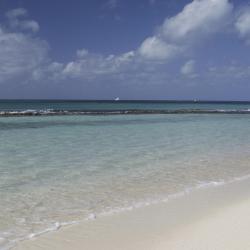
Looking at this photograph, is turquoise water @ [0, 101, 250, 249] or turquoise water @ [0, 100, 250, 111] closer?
turquoise water @ [0, 101, 250, 249]

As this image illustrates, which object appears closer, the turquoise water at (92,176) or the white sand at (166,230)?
the white sand at (166,230)

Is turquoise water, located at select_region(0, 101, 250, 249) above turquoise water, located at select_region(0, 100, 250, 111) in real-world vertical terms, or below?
below

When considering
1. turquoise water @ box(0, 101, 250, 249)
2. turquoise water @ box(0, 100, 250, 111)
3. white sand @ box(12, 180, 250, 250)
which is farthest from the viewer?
turquoise water @ box(0, 100, 250, 111)

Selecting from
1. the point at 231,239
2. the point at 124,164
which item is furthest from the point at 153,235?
the point at 124,164

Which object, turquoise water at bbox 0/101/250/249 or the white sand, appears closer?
the white sand

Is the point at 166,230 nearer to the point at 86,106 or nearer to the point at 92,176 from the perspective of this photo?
the point at 92,176

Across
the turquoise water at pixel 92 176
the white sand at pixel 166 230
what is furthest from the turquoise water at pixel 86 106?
the white sand at pixel 166 230

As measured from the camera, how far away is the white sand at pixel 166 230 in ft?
13.6

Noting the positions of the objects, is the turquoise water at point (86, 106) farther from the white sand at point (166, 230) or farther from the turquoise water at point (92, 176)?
the white sand at point (166, 230)

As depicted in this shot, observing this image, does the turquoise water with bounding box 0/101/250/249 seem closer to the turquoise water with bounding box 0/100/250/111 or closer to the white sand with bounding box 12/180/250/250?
the white sand with bounding box 12/180/250/250

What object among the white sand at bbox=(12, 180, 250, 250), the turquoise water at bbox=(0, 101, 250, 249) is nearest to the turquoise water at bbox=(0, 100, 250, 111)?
the turquoise water at bbox=(0, 101, 250, 249)

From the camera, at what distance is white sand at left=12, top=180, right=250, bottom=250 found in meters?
4.15

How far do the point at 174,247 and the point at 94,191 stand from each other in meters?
2.87

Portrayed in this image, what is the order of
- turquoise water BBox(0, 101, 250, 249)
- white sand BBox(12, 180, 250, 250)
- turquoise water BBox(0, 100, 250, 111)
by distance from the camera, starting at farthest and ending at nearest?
1. turquoise water BBox(0, 100, 250, 111)
2. turquoise water BBox(0, 101, 250, 249)
3. white sand BBox(12, 180, 250, 250)
